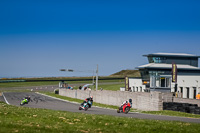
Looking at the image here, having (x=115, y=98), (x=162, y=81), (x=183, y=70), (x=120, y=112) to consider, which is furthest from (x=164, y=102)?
(x=183, y=70)

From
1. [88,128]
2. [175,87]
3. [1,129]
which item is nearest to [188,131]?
[88,128]

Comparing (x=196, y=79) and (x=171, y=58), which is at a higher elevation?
(x=171, y=58)

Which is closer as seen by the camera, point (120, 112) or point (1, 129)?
point (1, 129)

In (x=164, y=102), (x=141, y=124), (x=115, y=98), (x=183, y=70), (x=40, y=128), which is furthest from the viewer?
(x=183, y=70)

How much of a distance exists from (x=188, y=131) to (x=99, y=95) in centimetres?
4109

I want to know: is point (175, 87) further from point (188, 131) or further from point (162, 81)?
point (188, 131)

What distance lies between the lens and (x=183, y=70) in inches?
3174

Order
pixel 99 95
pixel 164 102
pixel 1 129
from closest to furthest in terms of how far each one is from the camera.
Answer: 1. pixel 1 129
2. pixel 164 102
3. pixel 99 95

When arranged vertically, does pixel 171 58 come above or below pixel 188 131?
above

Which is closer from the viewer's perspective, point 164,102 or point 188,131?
point 188,131

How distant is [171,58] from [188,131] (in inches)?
2866

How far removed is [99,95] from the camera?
55.3m

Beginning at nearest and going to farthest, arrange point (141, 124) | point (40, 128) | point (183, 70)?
point (40, 128) < point (141, 124) < point (183, 70)

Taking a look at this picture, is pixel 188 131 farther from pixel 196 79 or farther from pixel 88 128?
pixel 196 79
